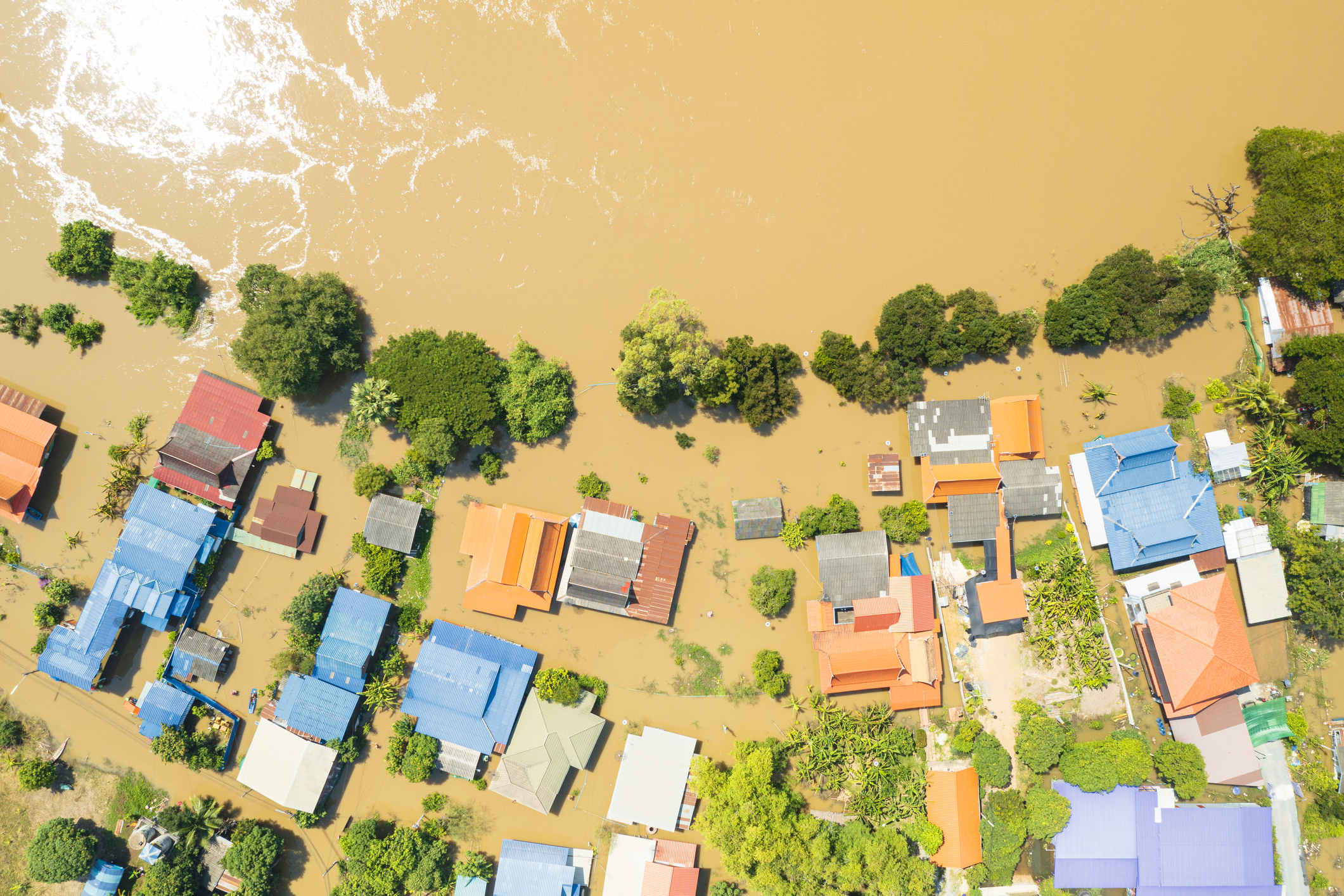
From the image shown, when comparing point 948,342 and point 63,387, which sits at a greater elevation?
point 948,342

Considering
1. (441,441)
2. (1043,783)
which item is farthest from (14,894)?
(1043,783)

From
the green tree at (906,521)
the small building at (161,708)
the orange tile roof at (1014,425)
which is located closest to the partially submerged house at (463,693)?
the small building at (161,708)

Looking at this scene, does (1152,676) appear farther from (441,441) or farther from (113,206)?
(113,206)

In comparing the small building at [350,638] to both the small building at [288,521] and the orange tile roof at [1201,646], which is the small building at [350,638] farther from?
the orange tile roof at [1201,646]

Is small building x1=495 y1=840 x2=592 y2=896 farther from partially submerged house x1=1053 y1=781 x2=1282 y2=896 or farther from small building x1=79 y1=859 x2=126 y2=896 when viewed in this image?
partially submerged house x1=1053 y1=781 x2=1282 y2=896

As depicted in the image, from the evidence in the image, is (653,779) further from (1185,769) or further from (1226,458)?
(1226,458)

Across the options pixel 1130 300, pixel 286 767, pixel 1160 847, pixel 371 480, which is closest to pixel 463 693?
pixel 286 767
